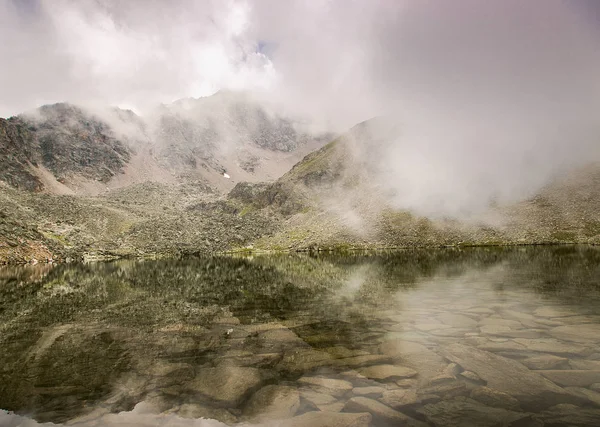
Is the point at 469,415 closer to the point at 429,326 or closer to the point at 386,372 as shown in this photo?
the point at 386,372

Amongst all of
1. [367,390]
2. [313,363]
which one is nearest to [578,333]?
[367,390]

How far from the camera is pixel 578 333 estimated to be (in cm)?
1662

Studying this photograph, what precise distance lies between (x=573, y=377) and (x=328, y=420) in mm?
8025

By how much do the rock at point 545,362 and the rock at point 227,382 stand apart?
30.1 feet

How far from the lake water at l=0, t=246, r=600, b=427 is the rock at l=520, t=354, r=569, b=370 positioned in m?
0.06

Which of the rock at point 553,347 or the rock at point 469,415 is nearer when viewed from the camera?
the rock at point 469,415

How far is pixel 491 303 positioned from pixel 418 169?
171 metres

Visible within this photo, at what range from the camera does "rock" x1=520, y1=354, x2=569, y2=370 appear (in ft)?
41.8

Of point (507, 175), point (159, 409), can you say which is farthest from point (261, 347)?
point (507, 175)

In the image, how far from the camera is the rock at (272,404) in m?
10.1

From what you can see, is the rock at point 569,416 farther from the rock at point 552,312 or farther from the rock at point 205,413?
the rock at point 552,312

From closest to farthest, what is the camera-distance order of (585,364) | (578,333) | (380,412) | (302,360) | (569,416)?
(569,416), (380,412), (585,364), (302,360), (578,333)

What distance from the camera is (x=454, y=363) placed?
44.2 feet

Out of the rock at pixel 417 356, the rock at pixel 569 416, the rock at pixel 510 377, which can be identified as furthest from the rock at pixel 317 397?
the rock at pixel 569 416
